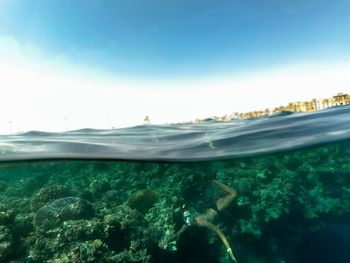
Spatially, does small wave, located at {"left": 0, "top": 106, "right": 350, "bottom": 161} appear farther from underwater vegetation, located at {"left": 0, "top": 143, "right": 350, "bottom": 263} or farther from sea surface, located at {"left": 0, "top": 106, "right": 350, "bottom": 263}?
underwater vegetation, located at {"left": 0, "top": 143, "right": 350, "bottom": 263}

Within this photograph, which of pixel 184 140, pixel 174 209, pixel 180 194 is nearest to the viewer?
pixel 174 209

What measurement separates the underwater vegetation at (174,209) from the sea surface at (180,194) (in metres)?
0.05

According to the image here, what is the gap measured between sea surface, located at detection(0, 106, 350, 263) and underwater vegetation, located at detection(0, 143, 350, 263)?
47 millimetres

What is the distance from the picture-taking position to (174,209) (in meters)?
11.0

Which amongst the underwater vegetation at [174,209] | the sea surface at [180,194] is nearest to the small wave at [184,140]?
the sea surface at [180,194]

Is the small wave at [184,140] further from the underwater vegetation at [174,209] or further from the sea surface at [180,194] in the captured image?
the underwater vegetation at [174,209]

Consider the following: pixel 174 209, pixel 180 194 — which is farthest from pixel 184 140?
pixel 174 209

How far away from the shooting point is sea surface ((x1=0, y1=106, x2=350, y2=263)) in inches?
363

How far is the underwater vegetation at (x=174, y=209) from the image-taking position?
880 cm

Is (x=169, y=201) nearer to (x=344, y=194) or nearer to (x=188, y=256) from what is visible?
(x=188, y=256)

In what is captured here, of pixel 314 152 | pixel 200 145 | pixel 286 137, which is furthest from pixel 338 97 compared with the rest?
pixel 200 145

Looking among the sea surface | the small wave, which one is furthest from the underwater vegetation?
the small wave

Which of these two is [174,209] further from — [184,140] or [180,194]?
[184,140]

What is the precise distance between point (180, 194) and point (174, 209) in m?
1.24
